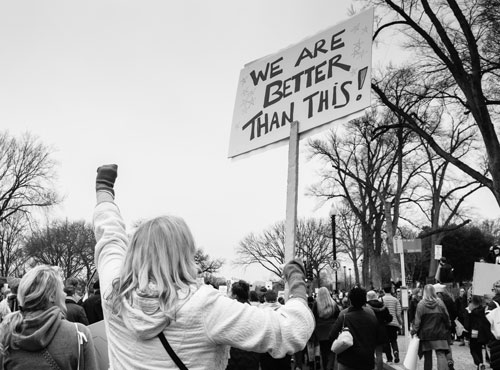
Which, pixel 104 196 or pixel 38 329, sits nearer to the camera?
pixel 104 196

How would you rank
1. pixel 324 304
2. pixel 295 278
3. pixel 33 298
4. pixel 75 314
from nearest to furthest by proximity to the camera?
pixel 295 278 < pixel 33 298 < pixel 75 314 < pixel 324 304

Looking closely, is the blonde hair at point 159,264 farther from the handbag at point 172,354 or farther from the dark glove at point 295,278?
the dark glove at point 295,278

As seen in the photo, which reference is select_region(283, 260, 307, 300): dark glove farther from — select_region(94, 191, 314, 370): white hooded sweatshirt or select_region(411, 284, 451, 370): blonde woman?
select_region(411, 284, 451, 370): blonde woman

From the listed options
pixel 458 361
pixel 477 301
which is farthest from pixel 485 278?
pixel 458 361

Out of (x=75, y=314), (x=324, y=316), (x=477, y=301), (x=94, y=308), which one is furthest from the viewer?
(x=477, y=301)

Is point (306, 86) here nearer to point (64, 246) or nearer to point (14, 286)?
point (14, 286)

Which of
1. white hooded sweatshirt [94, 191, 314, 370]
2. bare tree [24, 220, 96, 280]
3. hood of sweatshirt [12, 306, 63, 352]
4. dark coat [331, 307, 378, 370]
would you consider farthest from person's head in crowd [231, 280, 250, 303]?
bare tree [24, 220, 96, 280]

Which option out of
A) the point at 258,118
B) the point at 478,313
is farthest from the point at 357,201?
the point at 258,118

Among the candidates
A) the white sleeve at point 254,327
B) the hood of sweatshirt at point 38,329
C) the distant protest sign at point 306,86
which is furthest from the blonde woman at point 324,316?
the white sleeve at point 254,327

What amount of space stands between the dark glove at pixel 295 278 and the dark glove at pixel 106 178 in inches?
37.9

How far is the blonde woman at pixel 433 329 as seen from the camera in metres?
10.6

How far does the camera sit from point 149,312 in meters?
1.95

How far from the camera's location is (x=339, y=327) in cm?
797

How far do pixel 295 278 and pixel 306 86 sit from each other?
1990 millimetres
